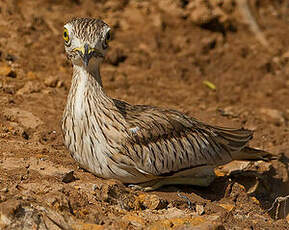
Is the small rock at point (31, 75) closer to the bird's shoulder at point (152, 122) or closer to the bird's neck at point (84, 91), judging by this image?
the bird's shoulder at point (152, 122)

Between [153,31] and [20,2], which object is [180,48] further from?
[20,2]

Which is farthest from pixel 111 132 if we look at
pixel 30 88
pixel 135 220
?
pixel 30 88

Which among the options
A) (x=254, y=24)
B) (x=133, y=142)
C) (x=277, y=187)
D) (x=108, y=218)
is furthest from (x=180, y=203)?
(x=254, y=24)

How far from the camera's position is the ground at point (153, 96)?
4969 mm

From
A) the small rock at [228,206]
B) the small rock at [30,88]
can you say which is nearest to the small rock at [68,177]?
the small rock at [228,206]

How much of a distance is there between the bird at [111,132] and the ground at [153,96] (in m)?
0.20

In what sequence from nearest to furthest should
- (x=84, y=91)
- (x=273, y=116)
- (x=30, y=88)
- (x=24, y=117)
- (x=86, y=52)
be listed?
1. (x=86, y=52)
2. (x=84, y=91)
3. (x=24, y=117)
4. (x=30, y=88)
5. (x=273, y=116)

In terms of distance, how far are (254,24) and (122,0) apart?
2925mm

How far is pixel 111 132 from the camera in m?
5.65

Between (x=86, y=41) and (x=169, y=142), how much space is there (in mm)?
1476

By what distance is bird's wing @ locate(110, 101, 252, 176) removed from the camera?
575 cm

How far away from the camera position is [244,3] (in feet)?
39.9

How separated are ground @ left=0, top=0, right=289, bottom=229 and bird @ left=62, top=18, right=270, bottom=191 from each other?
0.20 meters

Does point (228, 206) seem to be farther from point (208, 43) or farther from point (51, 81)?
point (208, 43)
